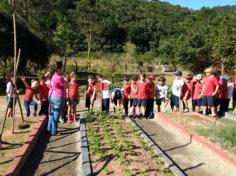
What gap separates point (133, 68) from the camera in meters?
63.9

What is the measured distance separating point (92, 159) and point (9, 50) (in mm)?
23979

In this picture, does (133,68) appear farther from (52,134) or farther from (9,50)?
(52,134)

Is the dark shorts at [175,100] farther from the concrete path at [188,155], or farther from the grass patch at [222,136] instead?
the grass patch at [222,136]

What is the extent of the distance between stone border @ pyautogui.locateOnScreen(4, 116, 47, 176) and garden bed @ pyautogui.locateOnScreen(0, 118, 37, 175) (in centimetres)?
10

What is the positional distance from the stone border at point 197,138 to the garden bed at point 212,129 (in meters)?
0.14

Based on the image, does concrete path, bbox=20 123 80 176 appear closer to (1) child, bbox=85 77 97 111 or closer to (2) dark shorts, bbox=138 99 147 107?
(1) child, bbox=85 77 97 111

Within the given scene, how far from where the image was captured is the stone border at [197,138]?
10409 millimetres

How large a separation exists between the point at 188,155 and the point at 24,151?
3639 mm

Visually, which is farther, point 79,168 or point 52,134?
point 52,134

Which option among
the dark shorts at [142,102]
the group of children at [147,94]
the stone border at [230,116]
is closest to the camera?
the group of children at [147,94]

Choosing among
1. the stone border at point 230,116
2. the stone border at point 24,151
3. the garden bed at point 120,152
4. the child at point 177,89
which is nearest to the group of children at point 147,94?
the child at point 177,89

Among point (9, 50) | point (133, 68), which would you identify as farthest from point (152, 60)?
point (9, 50)

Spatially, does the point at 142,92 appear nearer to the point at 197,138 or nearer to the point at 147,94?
the point at 147,94

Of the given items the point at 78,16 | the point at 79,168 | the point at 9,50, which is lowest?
the point at 79,168
